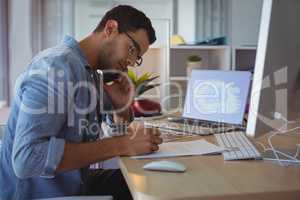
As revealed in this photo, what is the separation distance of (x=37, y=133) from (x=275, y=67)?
63 cm

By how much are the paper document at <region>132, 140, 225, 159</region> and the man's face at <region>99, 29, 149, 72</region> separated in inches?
13.5

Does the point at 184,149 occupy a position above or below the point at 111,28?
below

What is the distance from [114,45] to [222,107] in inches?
27.3

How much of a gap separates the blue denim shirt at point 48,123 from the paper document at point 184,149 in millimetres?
236

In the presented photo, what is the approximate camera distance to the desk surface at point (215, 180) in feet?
2.46

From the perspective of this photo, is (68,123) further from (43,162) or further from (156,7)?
(156,7)

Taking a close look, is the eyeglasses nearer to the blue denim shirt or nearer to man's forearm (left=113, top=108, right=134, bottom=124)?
the blue denim shirt

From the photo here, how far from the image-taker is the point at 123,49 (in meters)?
1.34

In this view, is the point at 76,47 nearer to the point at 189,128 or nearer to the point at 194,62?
the point at 189,128

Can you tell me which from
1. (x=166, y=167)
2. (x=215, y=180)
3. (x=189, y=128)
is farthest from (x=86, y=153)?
(x=189, y=128)

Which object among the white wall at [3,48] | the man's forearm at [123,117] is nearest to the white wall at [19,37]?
the white wall at [3,48]

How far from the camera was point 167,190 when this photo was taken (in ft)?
2.52

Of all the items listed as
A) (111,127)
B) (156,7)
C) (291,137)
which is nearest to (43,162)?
(111,127)

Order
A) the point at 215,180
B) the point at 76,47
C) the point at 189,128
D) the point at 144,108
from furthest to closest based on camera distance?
1. the point at 144,108
2. the point at 189,128
3. the point at 76,47
4. the point at 215,180
